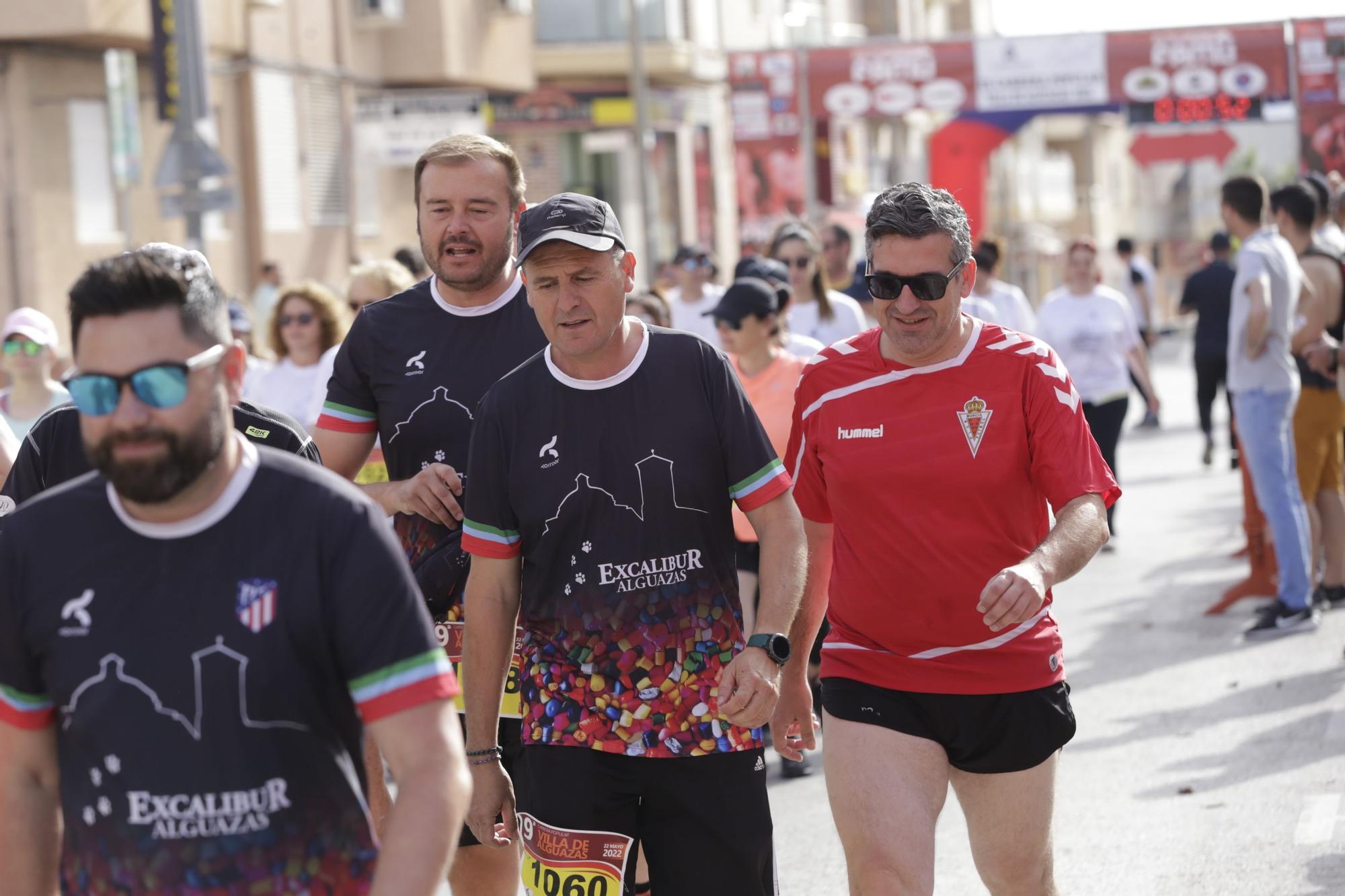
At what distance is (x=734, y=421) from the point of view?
450cm

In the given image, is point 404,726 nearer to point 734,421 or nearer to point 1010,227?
point 734,421

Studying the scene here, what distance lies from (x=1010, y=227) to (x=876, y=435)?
66256 mm

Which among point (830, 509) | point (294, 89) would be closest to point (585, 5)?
point (294, 89)

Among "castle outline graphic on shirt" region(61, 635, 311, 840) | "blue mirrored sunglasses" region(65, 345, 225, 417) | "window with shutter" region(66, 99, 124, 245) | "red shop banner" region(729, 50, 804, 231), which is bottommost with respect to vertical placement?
"castle outline graphic on shirt" region(61, 635, 311, 840)

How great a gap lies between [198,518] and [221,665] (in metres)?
0.22

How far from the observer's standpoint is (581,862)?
448cm

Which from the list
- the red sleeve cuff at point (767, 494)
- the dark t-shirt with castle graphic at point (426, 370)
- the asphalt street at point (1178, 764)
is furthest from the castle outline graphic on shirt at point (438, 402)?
the asphalt street at point (1178, 764)

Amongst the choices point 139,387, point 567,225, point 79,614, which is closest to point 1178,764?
point 567,225

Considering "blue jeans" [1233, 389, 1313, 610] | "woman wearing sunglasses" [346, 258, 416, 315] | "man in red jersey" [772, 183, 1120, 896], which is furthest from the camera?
"blue jeans" [1233, 389, 1313, 610]

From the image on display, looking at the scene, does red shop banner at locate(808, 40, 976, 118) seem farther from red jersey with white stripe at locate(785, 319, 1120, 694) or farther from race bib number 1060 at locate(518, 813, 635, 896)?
race bib number 1060 at locate(518, 813, 635, 896)

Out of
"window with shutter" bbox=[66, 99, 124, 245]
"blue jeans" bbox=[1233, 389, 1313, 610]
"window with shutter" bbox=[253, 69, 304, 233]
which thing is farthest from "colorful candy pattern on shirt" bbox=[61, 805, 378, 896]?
"window with shutter" bbox=[253, 69, 304, 233]

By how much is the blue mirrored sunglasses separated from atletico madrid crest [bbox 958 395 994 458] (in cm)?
224

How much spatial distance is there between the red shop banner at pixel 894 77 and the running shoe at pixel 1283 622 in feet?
73.3

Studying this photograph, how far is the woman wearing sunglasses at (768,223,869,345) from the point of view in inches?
436
